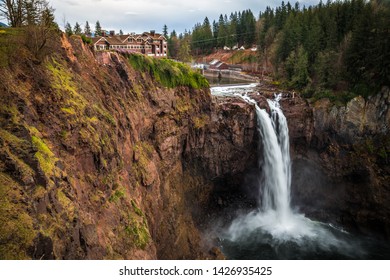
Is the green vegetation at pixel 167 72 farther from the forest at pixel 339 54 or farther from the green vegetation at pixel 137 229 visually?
the forest at pixel 339 54

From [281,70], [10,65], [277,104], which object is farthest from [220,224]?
[281,70]

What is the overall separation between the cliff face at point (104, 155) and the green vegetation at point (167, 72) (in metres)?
0.17

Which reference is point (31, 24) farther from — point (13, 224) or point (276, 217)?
point (276, 217)

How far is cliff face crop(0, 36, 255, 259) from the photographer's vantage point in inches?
388

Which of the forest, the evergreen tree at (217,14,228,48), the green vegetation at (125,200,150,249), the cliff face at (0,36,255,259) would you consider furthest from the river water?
the evergreen tree at (217,14,228,48)

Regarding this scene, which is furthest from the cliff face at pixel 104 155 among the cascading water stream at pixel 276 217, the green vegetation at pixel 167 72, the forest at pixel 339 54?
the forest at pixel 339 54

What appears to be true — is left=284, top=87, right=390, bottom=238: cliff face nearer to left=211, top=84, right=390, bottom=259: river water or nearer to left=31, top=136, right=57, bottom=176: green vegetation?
left=211, top=84, right=390, bottom=259: river water

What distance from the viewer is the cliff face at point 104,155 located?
9867 mm

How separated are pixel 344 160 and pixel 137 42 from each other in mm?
36759

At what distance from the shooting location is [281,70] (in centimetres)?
5259

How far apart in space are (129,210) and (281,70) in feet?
147

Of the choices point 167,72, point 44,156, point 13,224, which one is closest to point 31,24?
point 44,156

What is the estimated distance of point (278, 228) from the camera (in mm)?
31547

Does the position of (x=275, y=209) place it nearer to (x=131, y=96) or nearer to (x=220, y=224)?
(x=220, y=224)
